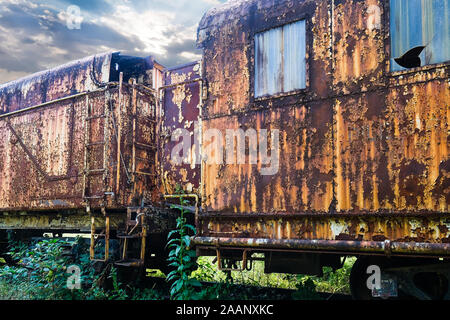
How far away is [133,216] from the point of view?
5.97 metres

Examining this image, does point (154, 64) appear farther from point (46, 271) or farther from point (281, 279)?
point (281, 279)

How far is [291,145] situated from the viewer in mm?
4316

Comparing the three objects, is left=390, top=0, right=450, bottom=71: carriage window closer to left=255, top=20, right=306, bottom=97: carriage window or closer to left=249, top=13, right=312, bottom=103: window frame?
left=249, top=13, right=312, bottom=103: window frame

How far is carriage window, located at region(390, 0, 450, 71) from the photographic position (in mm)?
3533

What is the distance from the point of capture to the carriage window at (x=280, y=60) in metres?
4.41

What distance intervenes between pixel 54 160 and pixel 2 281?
222 cm

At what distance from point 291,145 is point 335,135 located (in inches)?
20.5

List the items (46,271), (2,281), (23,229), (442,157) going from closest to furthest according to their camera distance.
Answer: (442,157), (46,271), (2,281), (23,229)

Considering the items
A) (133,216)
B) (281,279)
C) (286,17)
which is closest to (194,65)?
(286,17)

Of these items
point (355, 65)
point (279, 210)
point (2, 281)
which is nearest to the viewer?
point (355, 65)

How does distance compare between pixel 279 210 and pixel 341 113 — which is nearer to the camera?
pixel 341 113

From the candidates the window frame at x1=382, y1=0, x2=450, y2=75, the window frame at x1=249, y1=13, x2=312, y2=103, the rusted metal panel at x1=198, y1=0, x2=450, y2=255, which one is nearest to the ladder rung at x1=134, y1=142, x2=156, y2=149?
the rusted metal panel at x1=198, y1=0, x2=450, y2=255

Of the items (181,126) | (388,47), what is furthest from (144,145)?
(388,47)

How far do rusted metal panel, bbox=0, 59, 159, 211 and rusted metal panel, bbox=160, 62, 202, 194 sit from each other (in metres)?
0.57
